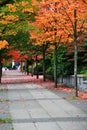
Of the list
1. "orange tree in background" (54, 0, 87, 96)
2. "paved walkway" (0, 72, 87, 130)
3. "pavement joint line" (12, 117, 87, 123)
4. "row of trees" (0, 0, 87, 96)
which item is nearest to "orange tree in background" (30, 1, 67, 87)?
"row of trees" (0, 0, 87, 96)

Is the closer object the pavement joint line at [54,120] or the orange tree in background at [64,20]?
the pavement joint line at [54,120]

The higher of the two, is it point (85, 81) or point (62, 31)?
point (62, 31)

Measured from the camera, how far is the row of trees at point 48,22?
2219 centimetres

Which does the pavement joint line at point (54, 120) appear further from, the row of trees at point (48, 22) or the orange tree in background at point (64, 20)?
the row of trees at point (48, 22)

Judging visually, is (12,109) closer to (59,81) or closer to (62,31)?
(62,31)

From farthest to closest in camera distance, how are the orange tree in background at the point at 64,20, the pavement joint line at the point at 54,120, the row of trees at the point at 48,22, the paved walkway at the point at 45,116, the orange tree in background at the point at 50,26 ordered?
1. the orange tree in background at the point at 50,26
2. the row of trees at the point at 48,22
3. the orange tree in background at the point at 64,20
4. the pavement joint line at the point at 54,120
5. the paved walkway at the point at 45,116

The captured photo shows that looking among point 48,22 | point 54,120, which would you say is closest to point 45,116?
point 54,120

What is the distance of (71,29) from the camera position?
2456cm

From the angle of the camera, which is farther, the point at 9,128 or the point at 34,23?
the point at 34,23

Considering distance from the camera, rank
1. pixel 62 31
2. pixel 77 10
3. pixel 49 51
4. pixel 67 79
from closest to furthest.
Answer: pixel 77 10
pixel 62 31
pixel 67 79
pixel 49 51

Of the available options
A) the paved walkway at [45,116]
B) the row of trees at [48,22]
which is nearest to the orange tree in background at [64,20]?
the row of trees at [48,22]

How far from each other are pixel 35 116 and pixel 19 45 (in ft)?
80.4

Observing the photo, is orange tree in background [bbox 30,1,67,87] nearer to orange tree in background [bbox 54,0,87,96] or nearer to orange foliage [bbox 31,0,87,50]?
orange foliage [bbox 31,0,87,50]

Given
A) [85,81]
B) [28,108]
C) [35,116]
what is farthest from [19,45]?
[35,116]
